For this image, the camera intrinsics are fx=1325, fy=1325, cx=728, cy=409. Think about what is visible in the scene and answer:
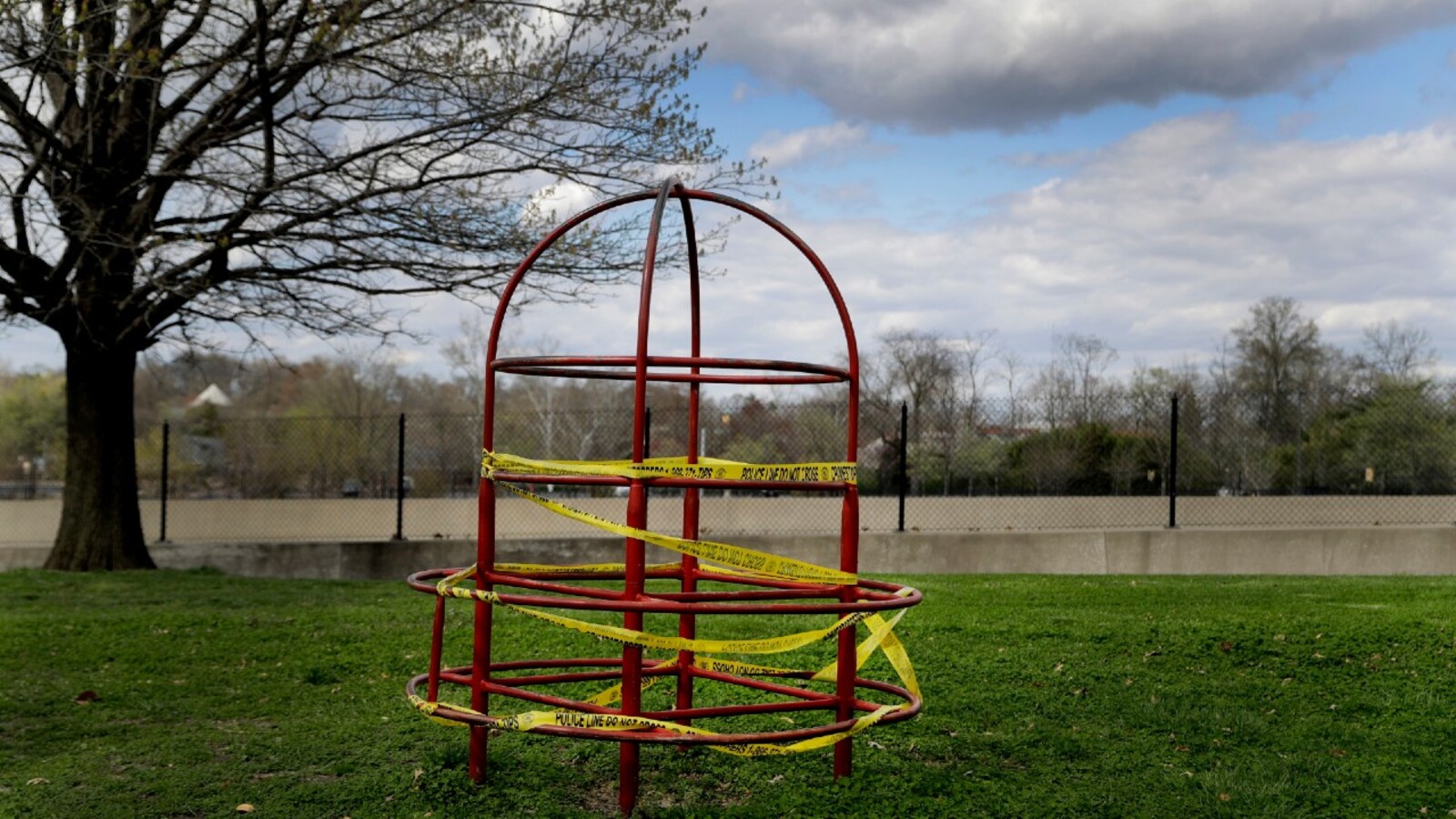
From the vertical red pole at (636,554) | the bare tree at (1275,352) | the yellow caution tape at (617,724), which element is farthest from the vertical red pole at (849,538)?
the bare tree at (1275,352)

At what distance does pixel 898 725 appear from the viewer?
20.6 ft

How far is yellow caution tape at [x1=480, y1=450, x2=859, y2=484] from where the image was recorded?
15.2 ft

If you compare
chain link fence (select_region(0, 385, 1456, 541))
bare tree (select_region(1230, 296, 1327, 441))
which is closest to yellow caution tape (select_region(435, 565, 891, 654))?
chain link fence (select_region(0, 385, 1456, 541))

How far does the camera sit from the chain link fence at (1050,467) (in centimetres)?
1686

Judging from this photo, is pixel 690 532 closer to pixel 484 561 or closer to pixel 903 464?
pixel 484 561

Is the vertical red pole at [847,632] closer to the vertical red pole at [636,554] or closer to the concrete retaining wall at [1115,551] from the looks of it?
the vertical red pole at [636,554]

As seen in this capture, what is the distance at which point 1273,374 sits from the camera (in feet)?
142

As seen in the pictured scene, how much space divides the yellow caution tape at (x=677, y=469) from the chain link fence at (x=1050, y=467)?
34.8 ft

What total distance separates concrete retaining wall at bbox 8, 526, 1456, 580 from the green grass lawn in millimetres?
4821

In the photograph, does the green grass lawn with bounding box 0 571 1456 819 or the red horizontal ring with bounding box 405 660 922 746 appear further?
the green grass lawn with bounding box 0 571 1456 819

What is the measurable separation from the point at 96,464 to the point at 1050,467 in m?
11.7

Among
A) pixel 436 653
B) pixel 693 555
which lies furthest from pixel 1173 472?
pixel 436 653

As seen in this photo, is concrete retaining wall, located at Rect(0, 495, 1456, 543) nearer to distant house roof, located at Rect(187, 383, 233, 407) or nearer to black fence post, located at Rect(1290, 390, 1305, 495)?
black fence post, located at Rect(1290, 390, 1305, 495)

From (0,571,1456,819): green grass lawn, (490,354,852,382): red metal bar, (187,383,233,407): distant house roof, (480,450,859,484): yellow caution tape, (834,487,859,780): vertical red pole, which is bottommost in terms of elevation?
(0,571,1456,819): green grass lawn
